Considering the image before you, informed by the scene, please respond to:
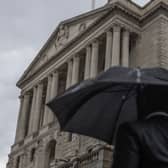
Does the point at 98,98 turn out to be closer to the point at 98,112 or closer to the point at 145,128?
the point at 98,112

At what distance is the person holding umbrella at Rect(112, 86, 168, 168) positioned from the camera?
3.12 metres

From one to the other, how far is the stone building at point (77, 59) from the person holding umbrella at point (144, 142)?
28089 millimetres

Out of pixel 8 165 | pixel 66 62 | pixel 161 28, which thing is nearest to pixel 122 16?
pixel 161 28

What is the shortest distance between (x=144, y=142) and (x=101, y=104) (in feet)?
5.11

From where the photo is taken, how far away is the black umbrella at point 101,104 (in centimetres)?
395

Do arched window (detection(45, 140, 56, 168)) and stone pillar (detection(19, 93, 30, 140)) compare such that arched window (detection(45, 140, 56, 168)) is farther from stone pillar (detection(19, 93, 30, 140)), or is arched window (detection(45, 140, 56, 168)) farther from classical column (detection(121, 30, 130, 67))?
classical column (detection(121, 30, 130, 67))

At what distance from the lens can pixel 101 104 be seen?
4.70 meters

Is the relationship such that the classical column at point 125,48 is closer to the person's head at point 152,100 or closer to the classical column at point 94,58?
the classical column at point 94,58

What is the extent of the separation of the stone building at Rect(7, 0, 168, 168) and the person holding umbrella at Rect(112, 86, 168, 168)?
28089 mm

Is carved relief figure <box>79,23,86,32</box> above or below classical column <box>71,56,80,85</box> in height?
above

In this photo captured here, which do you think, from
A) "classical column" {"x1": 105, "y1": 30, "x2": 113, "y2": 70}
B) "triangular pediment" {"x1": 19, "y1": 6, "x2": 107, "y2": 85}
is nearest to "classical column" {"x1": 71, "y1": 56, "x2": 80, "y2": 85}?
"triangular pediment" {"x1": 19, "y1": 6, "x2": 107, "y2": 85}

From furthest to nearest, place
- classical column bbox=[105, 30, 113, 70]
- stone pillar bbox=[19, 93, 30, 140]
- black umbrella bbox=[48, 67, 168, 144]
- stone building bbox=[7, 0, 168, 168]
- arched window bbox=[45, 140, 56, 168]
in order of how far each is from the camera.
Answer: stone pillar bbox=[19, 93, 30, 140] < arched window bbox=[45, 140, 56, 168] < classical column bbox=[105, 30, 113, 70] < stone building bbox=[7, 0, 168, 168] < black umbrella bbox=[48, 67, 168, 144]

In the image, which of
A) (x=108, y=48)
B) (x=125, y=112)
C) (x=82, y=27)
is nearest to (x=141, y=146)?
(x=125, y=112)

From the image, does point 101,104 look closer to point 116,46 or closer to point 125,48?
point 116,46
